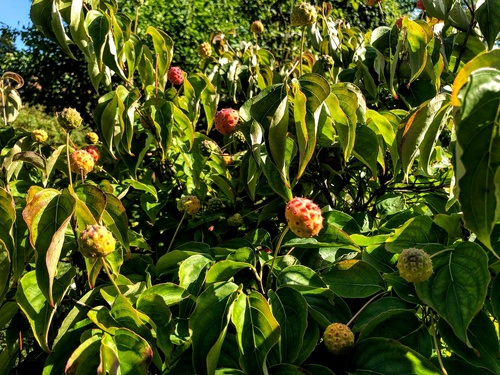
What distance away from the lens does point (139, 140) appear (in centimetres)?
191

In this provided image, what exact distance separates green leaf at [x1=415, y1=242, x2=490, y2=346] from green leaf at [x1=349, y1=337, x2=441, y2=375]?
9 centimetres

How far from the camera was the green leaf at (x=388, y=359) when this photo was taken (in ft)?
3.33

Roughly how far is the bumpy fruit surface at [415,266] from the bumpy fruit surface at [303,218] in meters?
0.19

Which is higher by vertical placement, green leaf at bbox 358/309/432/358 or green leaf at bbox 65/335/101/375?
green leaf at bbox 65/335/101/375

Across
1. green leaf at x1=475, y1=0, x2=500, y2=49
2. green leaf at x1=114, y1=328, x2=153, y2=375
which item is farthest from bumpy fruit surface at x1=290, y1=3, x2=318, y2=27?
green leaf at x1=114, y1=328, x2=153, y2=375

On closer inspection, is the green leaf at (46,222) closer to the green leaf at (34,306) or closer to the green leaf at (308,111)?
the green leaf at (34,306)

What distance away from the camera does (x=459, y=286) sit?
1060 millimetres

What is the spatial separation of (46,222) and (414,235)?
769 millimetres

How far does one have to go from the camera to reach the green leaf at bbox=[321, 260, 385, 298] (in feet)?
3.92

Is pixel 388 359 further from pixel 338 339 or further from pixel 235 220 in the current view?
pixel 235 220

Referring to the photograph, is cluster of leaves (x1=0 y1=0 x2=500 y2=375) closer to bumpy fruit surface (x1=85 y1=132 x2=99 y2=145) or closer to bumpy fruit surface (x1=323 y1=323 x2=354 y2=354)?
bumpy fruit surface (x1=323 y1=323 x2=354 y2=354)

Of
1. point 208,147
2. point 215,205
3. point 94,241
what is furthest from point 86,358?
point 208,147

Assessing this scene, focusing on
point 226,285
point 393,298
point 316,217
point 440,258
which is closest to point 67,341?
point 226,285

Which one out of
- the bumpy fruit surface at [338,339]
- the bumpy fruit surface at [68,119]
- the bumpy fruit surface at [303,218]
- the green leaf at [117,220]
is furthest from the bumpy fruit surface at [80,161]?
the bumpy fruit surface at [338,339]
